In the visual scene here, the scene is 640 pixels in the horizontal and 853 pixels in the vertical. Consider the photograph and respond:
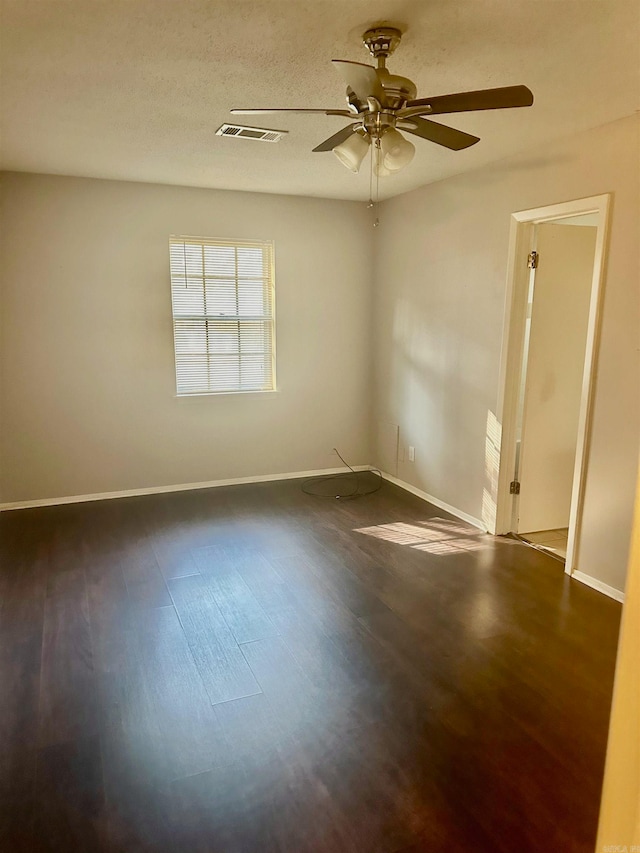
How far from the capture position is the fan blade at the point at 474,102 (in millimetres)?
1845

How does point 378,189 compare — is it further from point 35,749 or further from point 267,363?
point 35,749

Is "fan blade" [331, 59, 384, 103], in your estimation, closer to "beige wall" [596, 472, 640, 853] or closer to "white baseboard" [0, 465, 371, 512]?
"beige wall" [596, 472, 640, 853]

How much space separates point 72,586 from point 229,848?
2009mm

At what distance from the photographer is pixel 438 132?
2.20 m

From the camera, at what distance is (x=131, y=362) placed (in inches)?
183

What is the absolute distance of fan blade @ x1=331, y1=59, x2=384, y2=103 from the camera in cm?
173

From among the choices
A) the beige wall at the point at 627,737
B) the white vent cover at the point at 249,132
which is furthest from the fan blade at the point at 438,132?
the beige wall at the point at 627,737

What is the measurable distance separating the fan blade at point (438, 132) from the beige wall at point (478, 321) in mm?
1151

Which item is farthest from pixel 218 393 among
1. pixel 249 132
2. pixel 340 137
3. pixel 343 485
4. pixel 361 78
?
pixel 361 78

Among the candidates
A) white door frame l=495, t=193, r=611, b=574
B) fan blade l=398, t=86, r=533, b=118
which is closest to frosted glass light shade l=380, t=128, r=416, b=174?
fan blade l=398, t=86, r=533, b=118

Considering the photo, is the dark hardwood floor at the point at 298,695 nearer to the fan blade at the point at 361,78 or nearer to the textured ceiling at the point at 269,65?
the fan blade at the point at 361,78

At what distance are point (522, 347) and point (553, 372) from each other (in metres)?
0.30

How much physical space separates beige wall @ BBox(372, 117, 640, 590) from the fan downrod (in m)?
1.48

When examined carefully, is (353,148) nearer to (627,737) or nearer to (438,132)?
(438,132)
